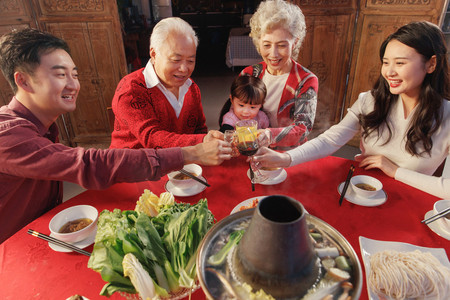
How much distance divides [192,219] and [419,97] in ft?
5.28

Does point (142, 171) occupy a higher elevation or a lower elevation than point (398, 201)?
higher

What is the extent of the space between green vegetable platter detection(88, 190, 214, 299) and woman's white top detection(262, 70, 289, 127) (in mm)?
1624

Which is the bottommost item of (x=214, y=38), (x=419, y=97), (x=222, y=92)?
(x=222, y=92)

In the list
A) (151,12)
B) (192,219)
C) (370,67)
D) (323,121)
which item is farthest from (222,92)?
(192,219)

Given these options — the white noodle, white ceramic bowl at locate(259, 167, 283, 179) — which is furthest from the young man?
the white noodle

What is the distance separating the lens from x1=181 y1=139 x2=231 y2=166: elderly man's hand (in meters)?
1.52

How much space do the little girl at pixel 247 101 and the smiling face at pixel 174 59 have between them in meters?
0.47

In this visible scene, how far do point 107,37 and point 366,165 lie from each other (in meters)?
3.69

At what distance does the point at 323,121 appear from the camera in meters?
4.59

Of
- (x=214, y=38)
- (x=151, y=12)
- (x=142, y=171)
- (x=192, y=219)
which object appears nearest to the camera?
(x=192, y=219)

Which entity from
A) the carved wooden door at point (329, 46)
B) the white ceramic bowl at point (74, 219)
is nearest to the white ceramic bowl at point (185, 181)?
the white ceramic bowl at point (74, 219)

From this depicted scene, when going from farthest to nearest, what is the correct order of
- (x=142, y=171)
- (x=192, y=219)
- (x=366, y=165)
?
1. (x=366, y=165)
2. (x=142, y=171)
3. (x=192, y=219)

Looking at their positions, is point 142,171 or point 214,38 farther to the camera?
point 214,38

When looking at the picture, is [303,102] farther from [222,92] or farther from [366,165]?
[222,92]
